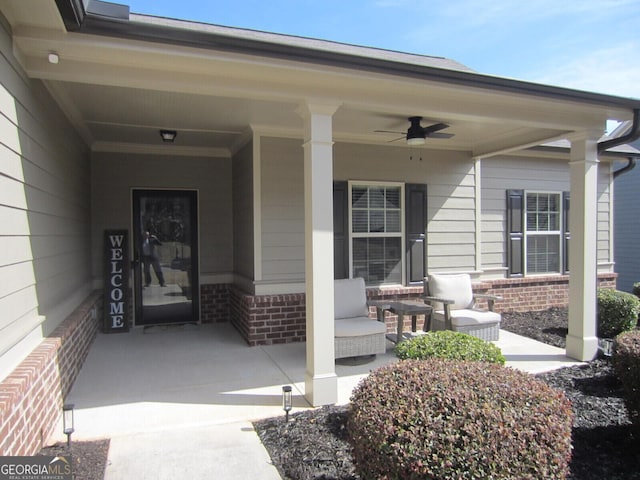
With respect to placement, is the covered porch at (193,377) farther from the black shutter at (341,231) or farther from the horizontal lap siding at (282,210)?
the black shutter at (341,231)

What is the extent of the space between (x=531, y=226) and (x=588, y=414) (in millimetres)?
4668

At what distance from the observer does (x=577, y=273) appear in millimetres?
5199

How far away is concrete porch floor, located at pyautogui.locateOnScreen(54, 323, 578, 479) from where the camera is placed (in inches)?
115

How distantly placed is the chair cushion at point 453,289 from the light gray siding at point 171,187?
10.1ft

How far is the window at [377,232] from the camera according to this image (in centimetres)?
647

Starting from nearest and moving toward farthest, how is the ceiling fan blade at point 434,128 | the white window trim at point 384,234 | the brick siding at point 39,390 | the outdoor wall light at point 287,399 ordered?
the brick siding at point 39,390, the outdoor wall light at point 287,399, the ceiling fan blade at point 434,128, the white window trim at point 384,234

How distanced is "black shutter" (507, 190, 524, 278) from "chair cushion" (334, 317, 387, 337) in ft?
11.2

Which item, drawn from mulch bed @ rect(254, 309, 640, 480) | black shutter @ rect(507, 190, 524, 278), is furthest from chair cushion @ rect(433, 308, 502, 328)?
black shutter @ rect(507, 190, 524, 278)

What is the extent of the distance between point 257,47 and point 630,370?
3.42 metres

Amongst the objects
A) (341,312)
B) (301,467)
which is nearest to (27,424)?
(301,467)

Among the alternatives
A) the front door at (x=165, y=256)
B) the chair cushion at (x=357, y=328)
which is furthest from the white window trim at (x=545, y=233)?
the front door at (x=165, y=256)

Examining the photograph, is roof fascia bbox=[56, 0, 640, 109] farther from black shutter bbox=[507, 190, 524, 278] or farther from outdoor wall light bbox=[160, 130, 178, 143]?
black shutter bbox=[507, 190, 524, 278]

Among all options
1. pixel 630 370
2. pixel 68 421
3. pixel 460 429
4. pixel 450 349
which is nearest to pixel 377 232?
pixel 450 349

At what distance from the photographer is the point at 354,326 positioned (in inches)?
199
